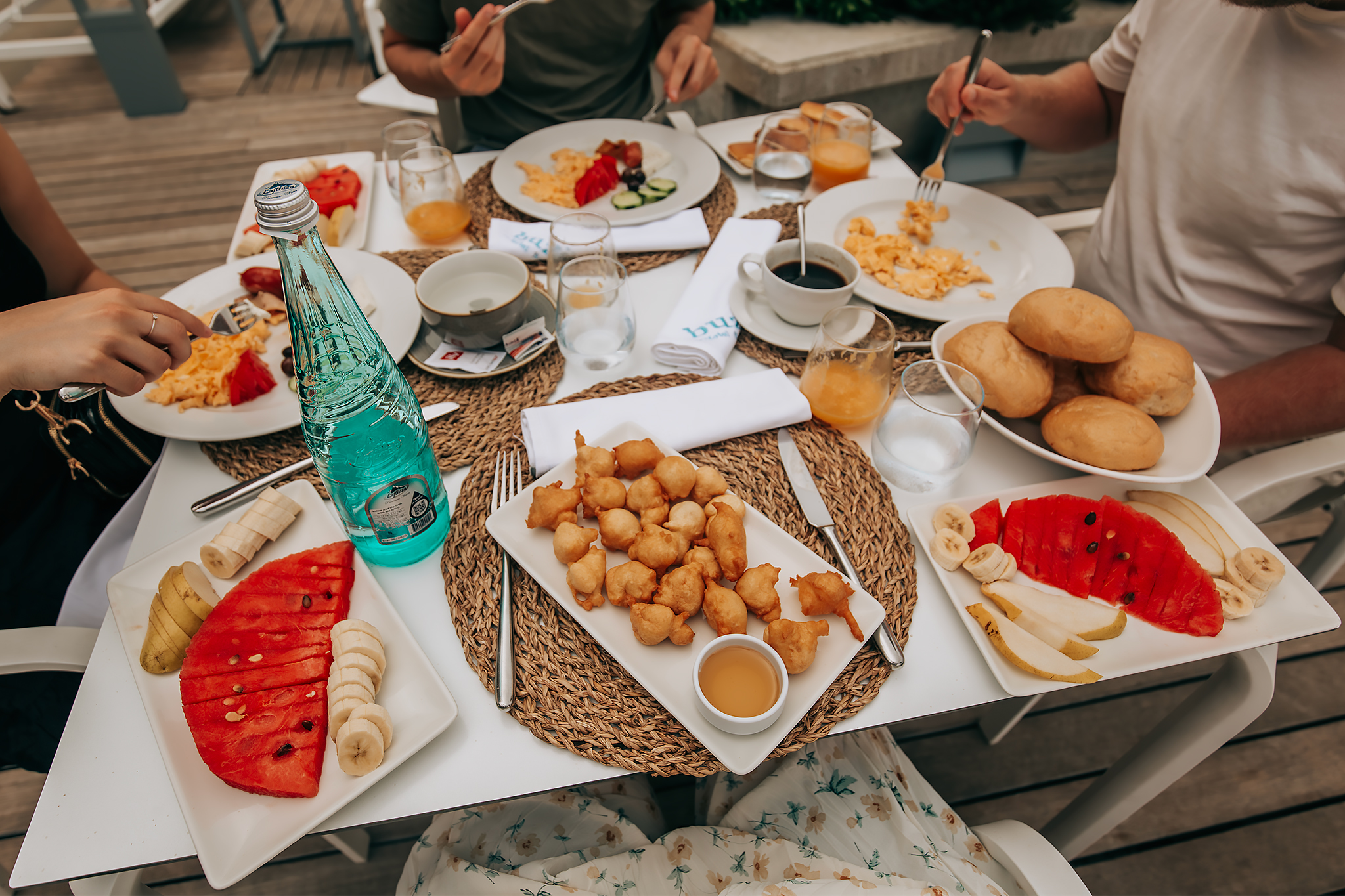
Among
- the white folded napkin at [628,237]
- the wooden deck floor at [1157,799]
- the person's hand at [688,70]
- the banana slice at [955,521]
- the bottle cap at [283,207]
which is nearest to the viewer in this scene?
the bottle cap at [283,207]

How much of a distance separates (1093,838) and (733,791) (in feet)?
2.18

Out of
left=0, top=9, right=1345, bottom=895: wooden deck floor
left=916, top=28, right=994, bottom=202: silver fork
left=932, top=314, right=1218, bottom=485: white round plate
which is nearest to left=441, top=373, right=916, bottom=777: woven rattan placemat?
left=932, top=314, right=1218, bottom=485: white round plate

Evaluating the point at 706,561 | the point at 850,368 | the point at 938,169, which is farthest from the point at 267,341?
the point at 938,169

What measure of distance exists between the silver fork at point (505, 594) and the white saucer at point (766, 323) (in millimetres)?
493

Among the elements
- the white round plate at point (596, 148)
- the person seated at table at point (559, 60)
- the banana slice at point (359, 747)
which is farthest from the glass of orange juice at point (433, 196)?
the banana slice at point (359, 747)

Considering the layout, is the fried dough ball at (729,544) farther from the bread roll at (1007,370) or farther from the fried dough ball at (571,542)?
the bread roll at (1007,370)

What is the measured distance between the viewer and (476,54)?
5.05ft

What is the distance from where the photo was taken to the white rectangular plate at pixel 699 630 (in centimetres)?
79

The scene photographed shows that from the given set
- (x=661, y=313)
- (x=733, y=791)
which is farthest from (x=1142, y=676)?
(x=661, y=313)

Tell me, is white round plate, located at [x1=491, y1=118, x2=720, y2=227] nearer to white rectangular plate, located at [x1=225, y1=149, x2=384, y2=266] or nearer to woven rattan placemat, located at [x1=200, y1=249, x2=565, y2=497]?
white rectangular plate, located at [x1=225, y1=149, x2=384, y2=266]

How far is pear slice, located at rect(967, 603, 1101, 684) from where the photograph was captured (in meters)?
0.83

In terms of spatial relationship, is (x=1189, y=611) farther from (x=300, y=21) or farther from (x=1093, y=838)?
(x=300, y=21)

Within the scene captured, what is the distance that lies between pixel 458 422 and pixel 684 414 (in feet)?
1.23

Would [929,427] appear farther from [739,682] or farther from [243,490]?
[243,490]
